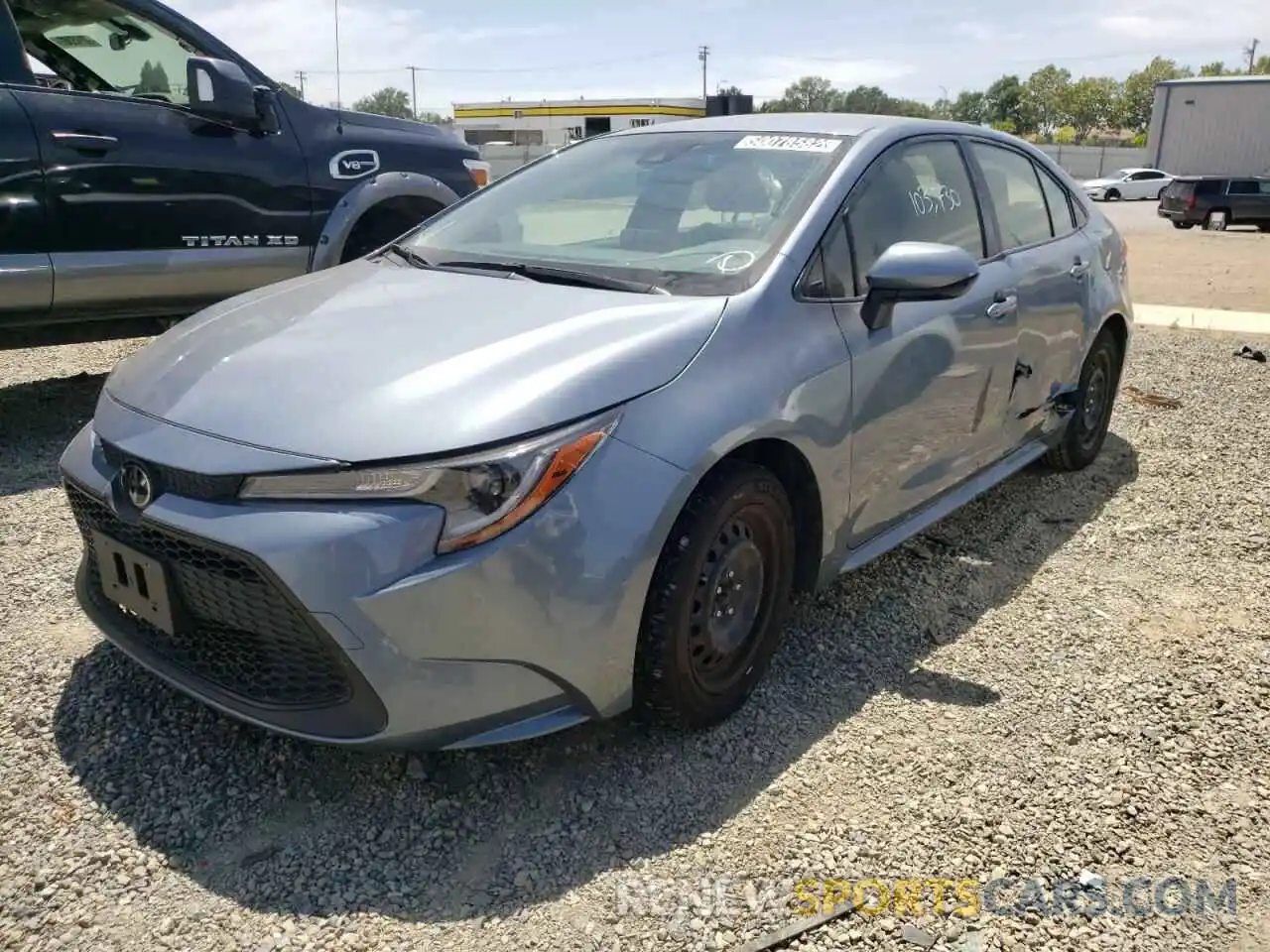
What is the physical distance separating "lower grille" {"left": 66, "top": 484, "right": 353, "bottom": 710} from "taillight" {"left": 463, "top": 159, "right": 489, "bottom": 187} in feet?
13.1

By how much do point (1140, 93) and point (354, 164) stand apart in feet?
321

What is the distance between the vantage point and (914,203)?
3.38m

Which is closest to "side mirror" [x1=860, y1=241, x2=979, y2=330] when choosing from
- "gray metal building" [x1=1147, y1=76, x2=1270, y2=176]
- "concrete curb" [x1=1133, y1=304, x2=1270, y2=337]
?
"concrete curb" [x1=1133, y1=304, x2=1270, y2=337]

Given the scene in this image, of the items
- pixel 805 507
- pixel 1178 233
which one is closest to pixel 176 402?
pixel 805 507

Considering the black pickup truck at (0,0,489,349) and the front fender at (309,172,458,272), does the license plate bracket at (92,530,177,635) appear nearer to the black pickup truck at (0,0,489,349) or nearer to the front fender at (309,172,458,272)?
the black pickup truck at (0,0,489,349)

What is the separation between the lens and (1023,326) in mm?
3820

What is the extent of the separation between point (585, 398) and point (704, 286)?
655 mm

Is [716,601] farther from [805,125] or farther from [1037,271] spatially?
[1037,271]

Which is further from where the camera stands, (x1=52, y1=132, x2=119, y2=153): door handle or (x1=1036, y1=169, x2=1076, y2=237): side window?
(x1=52, y1=132, x2=119, y2=153): door handle

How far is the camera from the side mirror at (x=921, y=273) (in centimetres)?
282

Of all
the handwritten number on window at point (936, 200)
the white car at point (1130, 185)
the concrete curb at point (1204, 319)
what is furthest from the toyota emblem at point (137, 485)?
the white car at point (1130, 185)

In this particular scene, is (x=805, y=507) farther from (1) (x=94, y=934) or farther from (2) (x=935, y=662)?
(1) (x=94, y=934)

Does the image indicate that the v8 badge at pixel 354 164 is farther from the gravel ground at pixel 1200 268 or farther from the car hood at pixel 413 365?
the gravel ground at pixel 1200 268

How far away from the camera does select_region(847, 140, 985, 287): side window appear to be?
3105 mm
